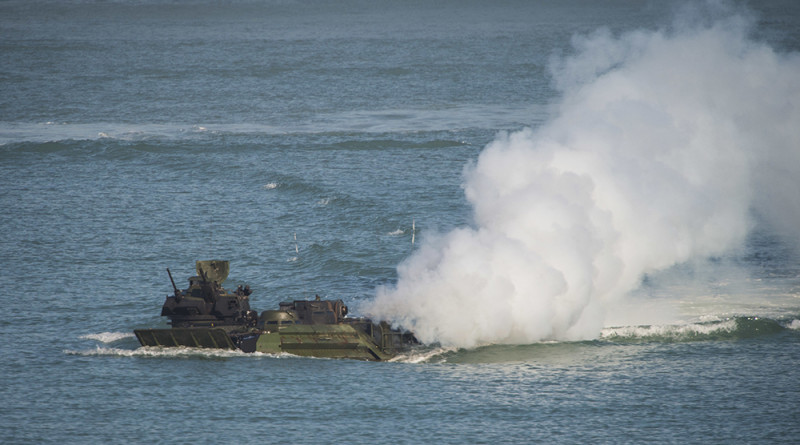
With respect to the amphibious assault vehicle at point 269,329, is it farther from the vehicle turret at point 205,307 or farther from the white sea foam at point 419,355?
the white sea foam at point 419,355

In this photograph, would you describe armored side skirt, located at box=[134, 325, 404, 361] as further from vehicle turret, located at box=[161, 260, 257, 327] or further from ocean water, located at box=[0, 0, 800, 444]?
vehicle turret, located at box=[161, 260, 257, 327]

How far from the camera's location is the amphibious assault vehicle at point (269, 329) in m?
58.7

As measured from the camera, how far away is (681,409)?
51812 millimetres

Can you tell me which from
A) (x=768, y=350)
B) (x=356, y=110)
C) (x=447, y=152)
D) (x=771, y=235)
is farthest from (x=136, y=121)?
(x=768, y=350)

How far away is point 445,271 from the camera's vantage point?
2418 inches

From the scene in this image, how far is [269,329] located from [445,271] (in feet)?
36.8

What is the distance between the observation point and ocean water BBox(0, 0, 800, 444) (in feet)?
170

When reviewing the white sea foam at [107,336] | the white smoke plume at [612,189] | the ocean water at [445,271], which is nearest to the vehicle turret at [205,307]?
the ocean water at [445,271]

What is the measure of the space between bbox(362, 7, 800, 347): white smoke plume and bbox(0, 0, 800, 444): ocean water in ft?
0.65

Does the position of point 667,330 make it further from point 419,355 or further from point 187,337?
point 187,337

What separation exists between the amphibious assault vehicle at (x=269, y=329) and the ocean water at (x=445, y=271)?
923mm

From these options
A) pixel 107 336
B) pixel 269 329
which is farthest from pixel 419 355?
pixel 107 336

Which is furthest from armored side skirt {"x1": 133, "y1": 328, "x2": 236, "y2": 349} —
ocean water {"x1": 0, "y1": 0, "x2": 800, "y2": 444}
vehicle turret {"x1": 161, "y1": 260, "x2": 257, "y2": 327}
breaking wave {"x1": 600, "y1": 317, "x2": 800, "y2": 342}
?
breaking wave {"x1": 600, "y1": 317, "x2": 800, "y2": 342}

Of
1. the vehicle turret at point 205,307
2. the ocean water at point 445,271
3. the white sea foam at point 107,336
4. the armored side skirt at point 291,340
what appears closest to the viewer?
the ocean water at point 445,271
